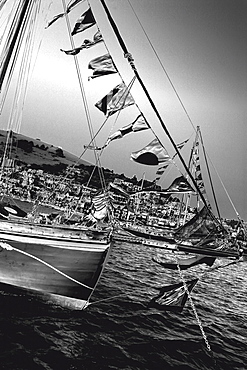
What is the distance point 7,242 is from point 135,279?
14.1 metres

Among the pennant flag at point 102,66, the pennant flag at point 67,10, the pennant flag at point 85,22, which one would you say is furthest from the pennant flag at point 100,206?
the pennant flag at point 67,10

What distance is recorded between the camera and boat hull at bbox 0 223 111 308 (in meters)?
13.6

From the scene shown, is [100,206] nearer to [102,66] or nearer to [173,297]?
[173,297]

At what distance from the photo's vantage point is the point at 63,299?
555 inches

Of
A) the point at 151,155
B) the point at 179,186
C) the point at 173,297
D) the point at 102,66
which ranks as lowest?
the point at 173,297

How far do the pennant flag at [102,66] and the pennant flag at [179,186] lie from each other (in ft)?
18.0

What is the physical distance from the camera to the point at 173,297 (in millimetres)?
13586

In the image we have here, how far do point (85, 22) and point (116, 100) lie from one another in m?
3.76

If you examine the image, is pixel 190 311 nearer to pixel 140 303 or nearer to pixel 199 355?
pixel 140 303

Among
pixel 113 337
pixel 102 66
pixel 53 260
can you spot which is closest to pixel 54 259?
pixel 53 260

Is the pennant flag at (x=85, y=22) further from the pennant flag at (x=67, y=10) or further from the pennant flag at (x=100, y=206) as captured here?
the pennant flag at (x=100, y=206)

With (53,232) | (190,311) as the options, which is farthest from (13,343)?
(190,311)

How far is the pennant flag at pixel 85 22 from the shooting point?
12227 millimetres

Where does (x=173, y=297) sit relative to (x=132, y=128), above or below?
below
